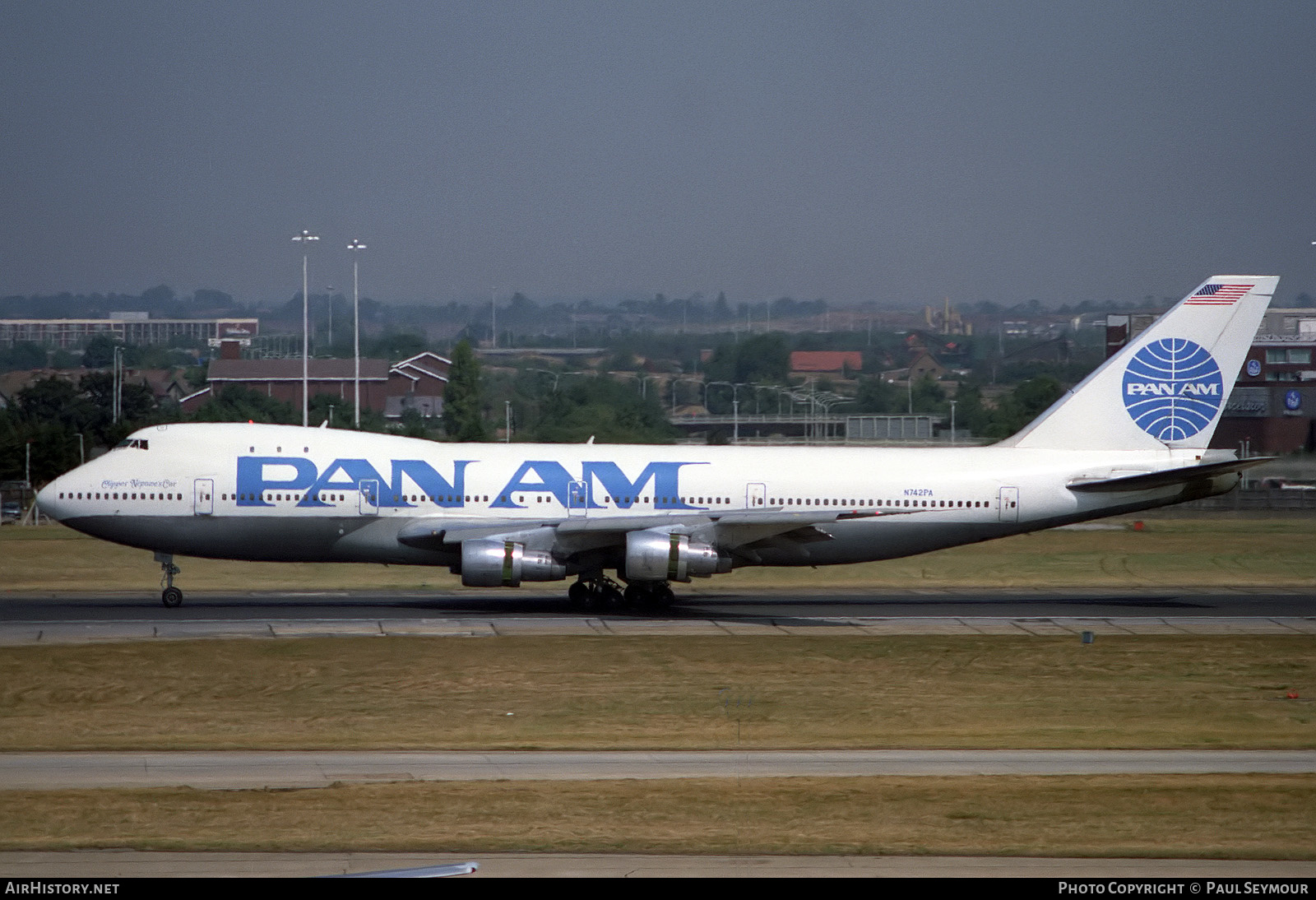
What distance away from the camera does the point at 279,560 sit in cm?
3700

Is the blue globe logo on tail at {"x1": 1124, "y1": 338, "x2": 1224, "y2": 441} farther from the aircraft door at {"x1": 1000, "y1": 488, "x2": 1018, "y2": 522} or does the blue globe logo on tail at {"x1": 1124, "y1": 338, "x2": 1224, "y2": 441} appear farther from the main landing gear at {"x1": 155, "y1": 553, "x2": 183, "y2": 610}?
the main landing gear at {"x1": 155, "y1": 553, "x2": 183, "y2": 610}

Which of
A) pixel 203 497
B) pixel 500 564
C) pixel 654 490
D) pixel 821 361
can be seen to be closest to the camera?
pixel 500 564

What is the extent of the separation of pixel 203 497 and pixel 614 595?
35.0 feet

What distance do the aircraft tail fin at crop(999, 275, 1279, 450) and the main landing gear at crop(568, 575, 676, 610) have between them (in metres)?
11.1

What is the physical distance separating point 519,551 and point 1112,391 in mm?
17277

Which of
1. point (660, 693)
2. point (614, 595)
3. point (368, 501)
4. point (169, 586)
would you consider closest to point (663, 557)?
point (614, 595)

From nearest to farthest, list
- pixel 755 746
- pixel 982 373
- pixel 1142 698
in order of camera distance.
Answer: pixel 755 746 < pixel 1142 698 < pixel 982 373

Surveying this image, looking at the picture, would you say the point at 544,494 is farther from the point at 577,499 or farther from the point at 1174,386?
the point at 1174,386

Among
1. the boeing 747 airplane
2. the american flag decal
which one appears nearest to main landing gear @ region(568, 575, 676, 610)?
the boeing 747 airplane

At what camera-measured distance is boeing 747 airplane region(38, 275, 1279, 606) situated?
3584 cm

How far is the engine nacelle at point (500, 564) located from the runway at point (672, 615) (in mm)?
1001

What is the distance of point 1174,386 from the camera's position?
39.9 m
